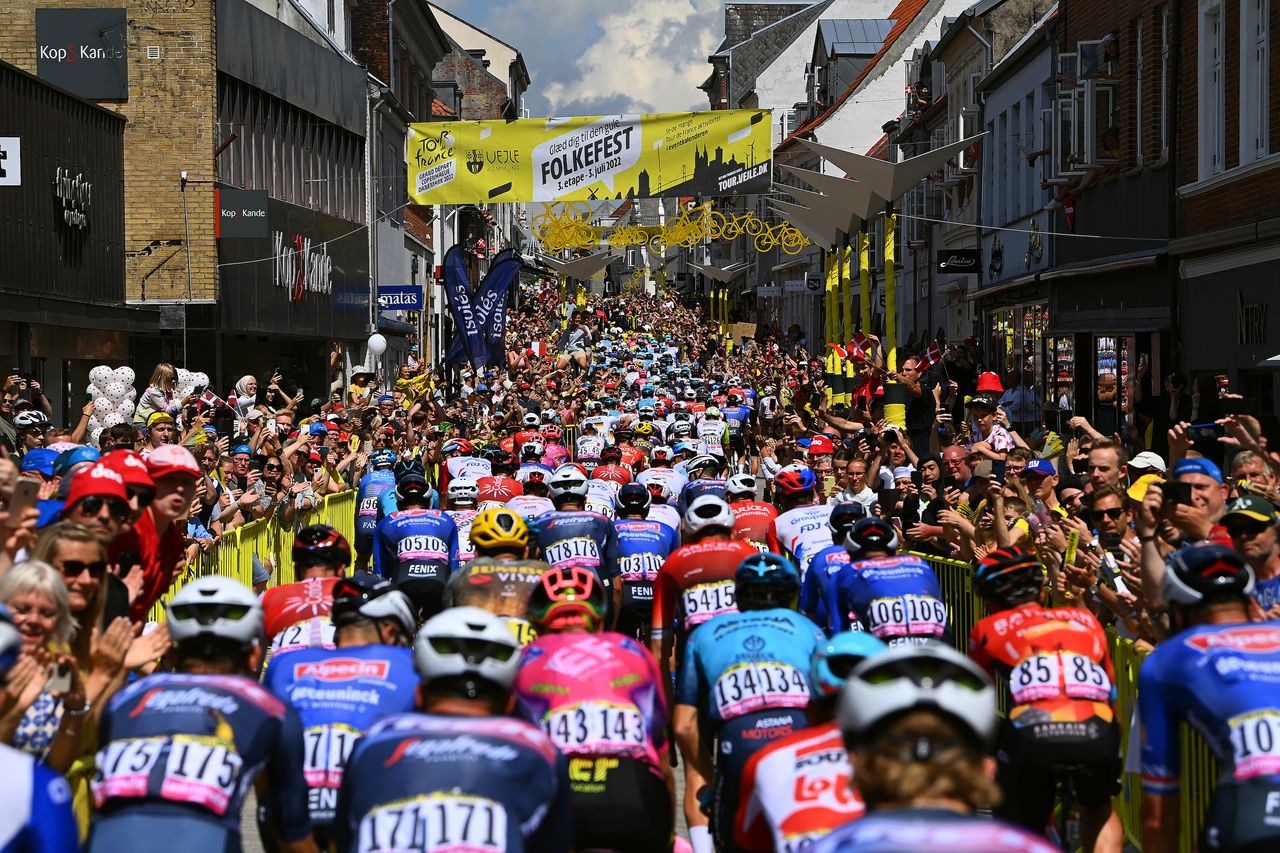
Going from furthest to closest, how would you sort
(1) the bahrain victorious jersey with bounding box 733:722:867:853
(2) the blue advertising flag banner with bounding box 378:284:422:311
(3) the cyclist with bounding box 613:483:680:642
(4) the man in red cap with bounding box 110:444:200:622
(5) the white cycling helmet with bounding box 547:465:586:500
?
(2) the blue advertising flag banner with bounding box 378:284:422:311
(3) the cyclist with bounding box 613:483:680:642
(5) the white cycling helmet with bounding box 547:465:586:500
(4) the man in red cap with bounding box 110:444:200:622
(1) the bahrain victorious jersey with bounding box 733:722:867:853

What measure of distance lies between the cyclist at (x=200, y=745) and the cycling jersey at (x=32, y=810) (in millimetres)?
363

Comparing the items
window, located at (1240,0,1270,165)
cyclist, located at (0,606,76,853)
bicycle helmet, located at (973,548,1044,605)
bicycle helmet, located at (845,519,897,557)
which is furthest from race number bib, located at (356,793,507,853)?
window, located at (1240,0,1270,165)

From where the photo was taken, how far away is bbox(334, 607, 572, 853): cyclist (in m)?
4.31

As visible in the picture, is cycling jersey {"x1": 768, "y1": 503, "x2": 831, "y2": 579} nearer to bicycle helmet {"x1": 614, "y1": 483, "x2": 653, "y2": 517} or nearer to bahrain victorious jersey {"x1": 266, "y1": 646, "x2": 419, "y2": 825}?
bicycle helmet {"x1": 614, "y1": 483, "x2": 653, "y2": 517}

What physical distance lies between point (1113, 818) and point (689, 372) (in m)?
43.9

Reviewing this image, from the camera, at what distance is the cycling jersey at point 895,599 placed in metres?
8.34

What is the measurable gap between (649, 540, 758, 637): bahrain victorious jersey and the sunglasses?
112 inches

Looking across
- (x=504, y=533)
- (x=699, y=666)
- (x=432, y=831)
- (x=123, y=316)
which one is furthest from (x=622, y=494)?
(x=123, y=316)

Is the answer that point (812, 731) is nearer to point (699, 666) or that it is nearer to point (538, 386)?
point (699, 666)

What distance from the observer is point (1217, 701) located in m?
5.13

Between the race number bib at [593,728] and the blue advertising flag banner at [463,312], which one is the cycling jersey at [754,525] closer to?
the race number bib at [593,728]

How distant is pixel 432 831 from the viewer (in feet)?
14.1

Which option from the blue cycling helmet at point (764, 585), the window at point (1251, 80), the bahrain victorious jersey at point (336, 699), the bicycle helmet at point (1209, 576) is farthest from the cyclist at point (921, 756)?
the window at point (1251, 80)

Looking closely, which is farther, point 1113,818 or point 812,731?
point 1113,818
